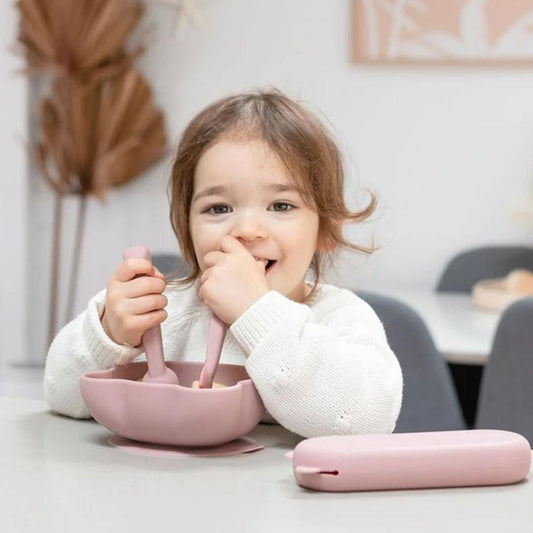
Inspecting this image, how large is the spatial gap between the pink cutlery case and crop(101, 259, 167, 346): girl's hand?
0.21 m

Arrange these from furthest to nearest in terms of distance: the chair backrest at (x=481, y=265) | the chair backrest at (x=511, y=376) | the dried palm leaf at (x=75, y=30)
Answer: the dried palm leaf at (x=75, y=30), the chair backrest at (x=481, y=265), the chair backrest at (x=511, y=376)

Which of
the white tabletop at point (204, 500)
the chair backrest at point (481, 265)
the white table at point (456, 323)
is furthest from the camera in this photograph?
the chair backrest at point (481, 265)

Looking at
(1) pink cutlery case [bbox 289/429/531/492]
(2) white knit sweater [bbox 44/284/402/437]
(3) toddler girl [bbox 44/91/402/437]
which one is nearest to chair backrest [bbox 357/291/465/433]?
(3) toddler girl [bbox 44/91/402/437]

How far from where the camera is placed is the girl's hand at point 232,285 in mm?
1020

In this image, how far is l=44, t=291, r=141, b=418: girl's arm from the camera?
41.9 inches

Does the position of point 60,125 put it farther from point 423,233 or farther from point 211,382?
point 211,382

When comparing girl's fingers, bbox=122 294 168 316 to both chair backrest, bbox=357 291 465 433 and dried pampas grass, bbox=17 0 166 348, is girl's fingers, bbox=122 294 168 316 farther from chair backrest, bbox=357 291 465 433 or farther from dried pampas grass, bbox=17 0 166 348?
dried pampas grass, bbox=17 0 166 348

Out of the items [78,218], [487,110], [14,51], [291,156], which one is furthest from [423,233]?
[291,156]

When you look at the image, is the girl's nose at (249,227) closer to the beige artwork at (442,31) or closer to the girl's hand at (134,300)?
the girl's hand at (134,300)

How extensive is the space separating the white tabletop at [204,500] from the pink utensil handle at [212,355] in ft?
0.24

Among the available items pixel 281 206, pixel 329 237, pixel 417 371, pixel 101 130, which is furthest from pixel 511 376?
pixel 101 130

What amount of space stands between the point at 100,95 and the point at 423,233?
1.17 meters

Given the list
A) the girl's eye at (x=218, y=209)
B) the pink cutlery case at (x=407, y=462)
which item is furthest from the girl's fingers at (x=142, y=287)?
the pink cutlery case at (x=407, y=462)

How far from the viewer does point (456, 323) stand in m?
2.58
